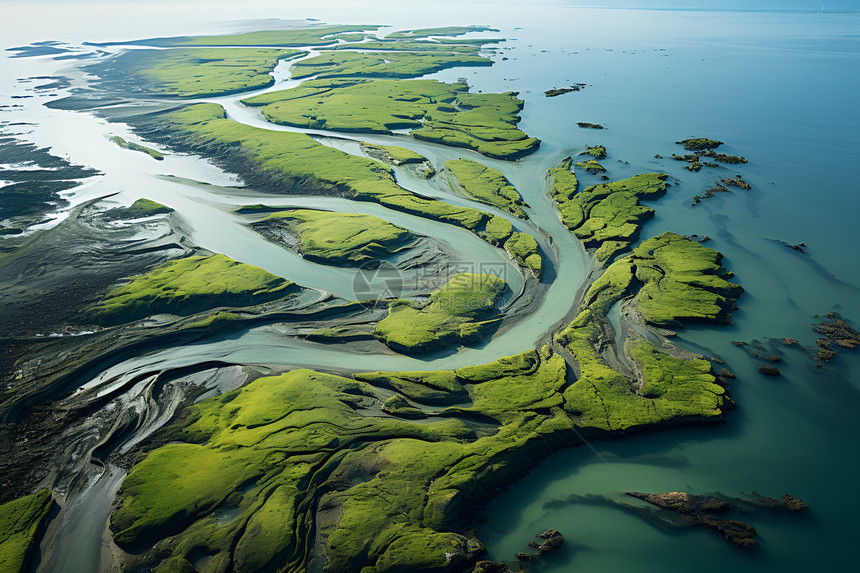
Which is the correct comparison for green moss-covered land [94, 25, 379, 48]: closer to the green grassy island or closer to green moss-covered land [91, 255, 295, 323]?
the green grassy island

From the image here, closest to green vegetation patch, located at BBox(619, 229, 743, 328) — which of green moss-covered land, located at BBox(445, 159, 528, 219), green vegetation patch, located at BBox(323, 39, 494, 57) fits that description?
green moss-covered land, located at BBox(445, 159, 528, 219)

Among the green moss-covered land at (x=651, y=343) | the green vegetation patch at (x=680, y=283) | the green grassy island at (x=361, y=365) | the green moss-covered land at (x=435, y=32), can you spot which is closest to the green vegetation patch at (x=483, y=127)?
the green grassy island at (x=361, y=365)

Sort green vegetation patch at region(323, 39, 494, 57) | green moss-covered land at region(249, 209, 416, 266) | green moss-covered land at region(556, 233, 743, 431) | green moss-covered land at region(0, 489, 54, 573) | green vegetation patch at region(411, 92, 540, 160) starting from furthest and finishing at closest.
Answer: green vegetation patch at region(323, 39, 494, 57) → green vegetation patch at region(411, 92, 540, 160) → green moss-covered land at region(249, 209, 416, 266) → green moss-covered land at region(556, 233, 743, 431) → green moss-covered land at region(0, 489, 54, 573)

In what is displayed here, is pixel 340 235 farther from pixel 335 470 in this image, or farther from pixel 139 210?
pixel 335 470

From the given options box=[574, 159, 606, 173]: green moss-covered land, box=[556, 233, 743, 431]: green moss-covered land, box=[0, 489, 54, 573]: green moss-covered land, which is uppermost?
box=[574, 159, 606, 173]: green moss-covered land

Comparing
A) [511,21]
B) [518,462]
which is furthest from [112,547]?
[511,21]

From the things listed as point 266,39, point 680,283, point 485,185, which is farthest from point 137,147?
point 266,39
